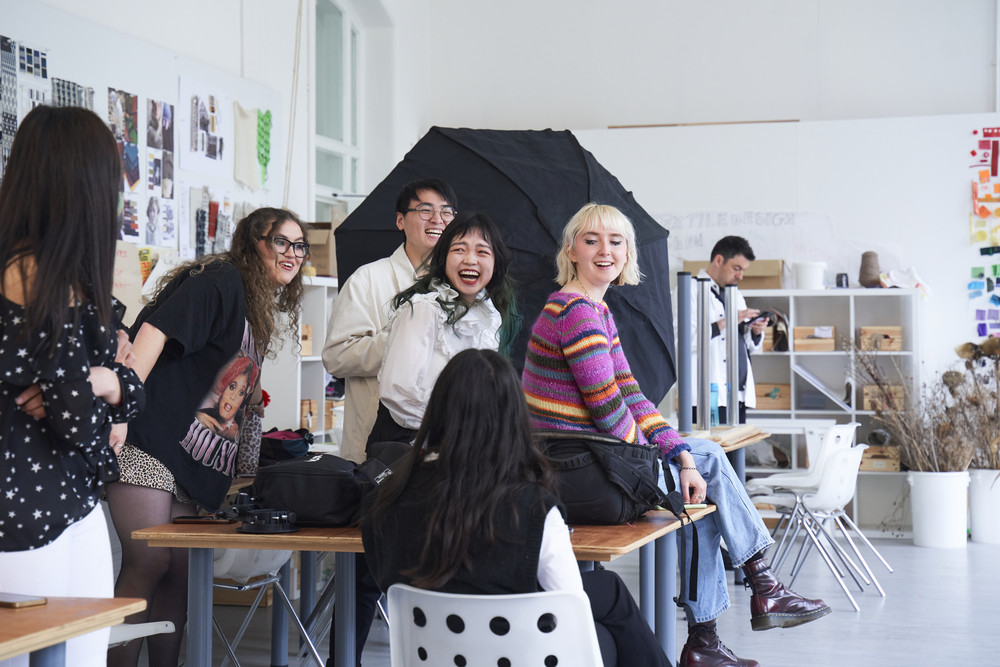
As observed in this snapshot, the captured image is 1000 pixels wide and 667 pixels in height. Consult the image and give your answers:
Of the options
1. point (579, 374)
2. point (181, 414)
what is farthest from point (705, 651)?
point (181, 414)

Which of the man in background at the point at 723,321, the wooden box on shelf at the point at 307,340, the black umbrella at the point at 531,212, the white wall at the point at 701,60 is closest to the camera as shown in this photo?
the black umbrella at the point at 531,212

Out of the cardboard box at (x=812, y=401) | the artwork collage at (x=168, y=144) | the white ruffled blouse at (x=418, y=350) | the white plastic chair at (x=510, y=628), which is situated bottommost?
the white plastic chair at (x=510, y=628)

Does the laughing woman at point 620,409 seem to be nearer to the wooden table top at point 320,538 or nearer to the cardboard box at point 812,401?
the wooden table top at point 320,538

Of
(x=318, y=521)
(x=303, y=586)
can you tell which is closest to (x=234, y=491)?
(x=303, y=586)

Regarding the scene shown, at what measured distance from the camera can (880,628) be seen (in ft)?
16.4

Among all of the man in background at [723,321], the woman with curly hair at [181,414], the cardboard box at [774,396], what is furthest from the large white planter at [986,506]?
the woman with curly hair at [181,414]

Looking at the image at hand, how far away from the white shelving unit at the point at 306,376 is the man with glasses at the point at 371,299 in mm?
1933

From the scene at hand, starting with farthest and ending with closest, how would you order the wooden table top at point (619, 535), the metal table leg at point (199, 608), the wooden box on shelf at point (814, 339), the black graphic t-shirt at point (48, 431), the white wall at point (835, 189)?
the white wall at point (835, 189)
the wooden box on shelf at point (814, 339)
the metal table leg at point (199, 608)
the wooden table top at point (619, 535)
the black graphic t-shirt at point (48, 431)

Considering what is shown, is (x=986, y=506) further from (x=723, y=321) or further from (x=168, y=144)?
(x=168, y=144)

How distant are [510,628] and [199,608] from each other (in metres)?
0.98

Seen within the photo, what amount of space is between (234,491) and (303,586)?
54cm

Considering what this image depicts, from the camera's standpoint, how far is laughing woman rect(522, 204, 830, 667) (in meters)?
2.88

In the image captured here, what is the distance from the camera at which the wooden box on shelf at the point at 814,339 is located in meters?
8.23

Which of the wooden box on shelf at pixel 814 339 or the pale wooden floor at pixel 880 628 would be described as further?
the wooden box on shelf at pixel 814 339
